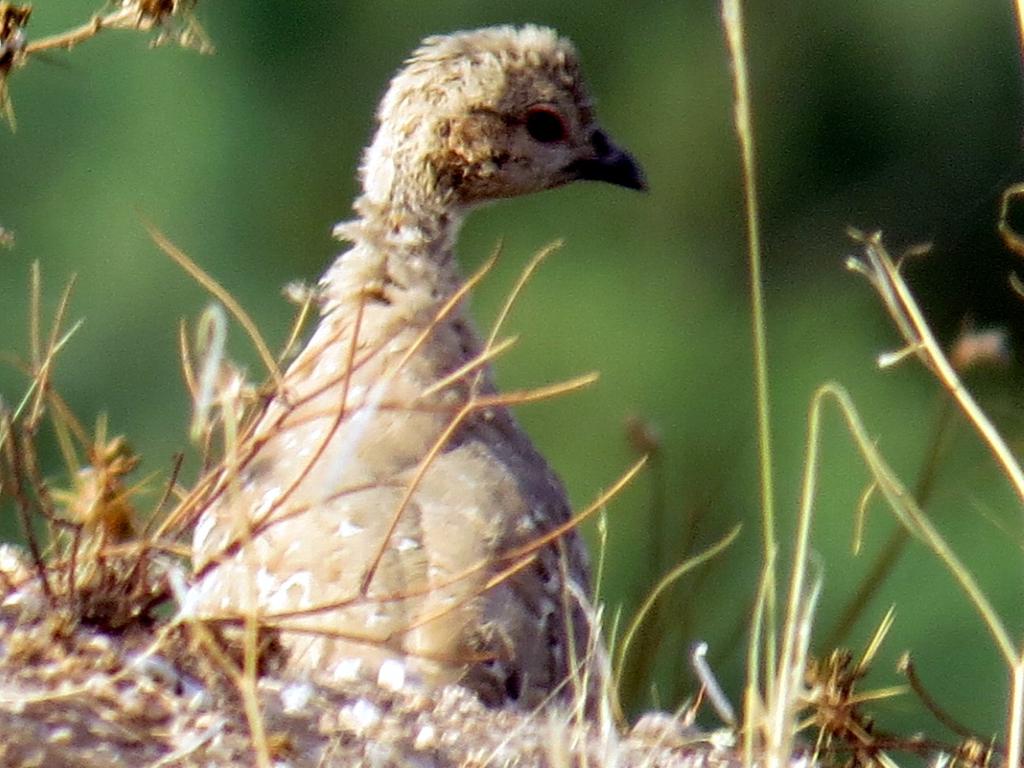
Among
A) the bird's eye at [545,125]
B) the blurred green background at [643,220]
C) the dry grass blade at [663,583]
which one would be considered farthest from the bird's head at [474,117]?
the blurred green background at [643,220]

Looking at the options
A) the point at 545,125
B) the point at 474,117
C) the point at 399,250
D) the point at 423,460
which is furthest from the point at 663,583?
the point at 545,125

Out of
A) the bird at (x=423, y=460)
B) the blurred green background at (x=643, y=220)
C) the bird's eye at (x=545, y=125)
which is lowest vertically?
the blurred green background at (x=643, y=220)

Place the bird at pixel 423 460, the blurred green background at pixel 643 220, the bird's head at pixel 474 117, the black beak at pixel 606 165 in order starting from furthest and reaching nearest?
1. the blurred green background at pixel 643 220
2. the black beak at pixel 606 165
3. the bird's head at pixel 474 117
4. the bird at pixel 423 460

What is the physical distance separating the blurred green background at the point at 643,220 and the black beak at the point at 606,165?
707 cm

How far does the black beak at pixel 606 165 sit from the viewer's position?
6926 millimetres

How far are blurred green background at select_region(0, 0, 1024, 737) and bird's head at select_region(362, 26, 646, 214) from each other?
7.30m

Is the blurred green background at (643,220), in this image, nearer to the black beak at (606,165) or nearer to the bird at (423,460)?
the black beak at (606,165)

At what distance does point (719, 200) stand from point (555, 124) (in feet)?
36.3

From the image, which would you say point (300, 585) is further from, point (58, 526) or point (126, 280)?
point (126, 280)

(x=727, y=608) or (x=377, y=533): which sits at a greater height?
(x=377, y=533)

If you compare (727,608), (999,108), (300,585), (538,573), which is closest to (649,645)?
(538,573)

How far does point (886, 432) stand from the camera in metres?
15.4

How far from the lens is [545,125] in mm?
6773

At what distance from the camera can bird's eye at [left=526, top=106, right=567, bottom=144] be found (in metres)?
6.70
